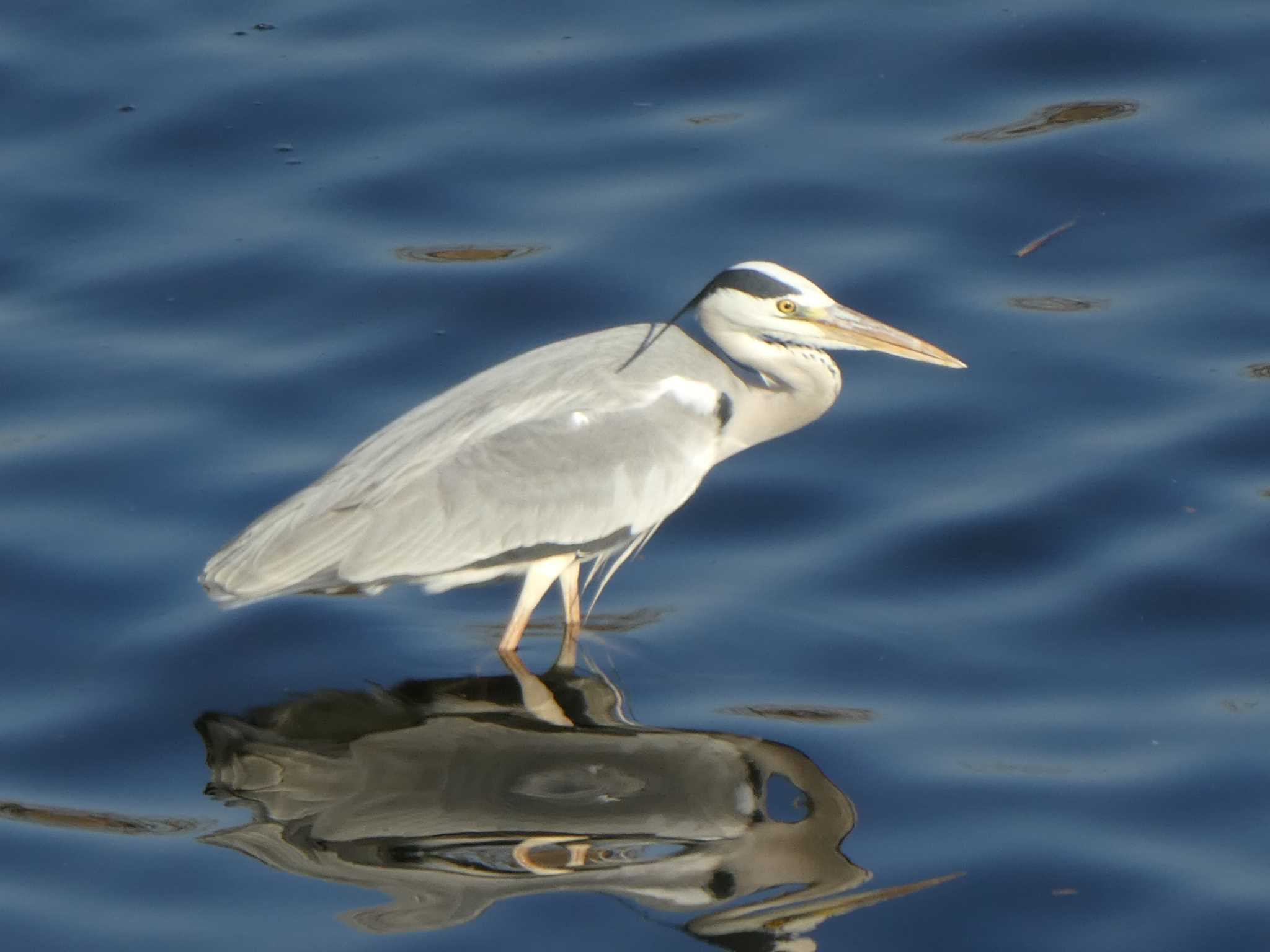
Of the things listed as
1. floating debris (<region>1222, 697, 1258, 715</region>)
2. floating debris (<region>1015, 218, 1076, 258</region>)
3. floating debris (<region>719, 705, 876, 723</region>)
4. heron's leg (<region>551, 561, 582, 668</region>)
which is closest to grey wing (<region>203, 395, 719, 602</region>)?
heron's leg (<region>551, 561, 582, 668</region>)

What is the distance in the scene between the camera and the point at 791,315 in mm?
7066

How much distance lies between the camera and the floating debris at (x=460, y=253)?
30.2ft

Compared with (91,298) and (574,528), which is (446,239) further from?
(574,528)

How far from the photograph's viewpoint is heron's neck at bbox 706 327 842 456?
717 cm

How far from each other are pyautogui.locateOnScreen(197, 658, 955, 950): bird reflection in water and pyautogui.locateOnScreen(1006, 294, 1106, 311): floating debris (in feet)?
9.68

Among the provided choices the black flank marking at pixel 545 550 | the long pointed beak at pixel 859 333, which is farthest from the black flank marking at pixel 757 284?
the black flank marking at pixel 545 550

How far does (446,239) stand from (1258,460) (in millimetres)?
3830

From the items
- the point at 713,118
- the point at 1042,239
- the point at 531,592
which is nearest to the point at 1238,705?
the point at 531,592

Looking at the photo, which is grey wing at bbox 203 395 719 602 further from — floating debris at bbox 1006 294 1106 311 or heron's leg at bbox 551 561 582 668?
floating debris at bbox 1006 294 1106 311

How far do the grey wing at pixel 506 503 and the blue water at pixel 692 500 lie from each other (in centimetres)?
43

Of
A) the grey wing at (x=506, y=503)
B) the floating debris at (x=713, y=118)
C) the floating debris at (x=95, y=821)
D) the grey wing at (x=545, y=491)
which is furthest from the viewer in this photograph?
the floating debris at (x=713, y=118)

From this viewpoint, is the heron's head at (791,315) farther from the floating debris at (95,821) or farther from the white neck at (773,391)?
the floating debris at (95,821)

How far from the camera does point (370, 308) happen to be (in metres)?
8.91

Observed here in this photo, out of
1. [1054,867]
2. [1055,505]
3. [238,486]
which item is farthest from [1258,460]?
[238,486]
